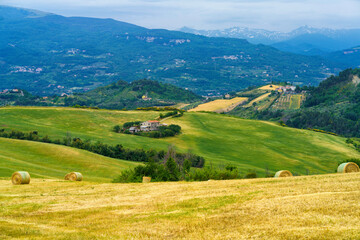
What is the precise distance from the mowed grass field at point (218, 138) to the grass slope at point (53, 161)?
1090 inches

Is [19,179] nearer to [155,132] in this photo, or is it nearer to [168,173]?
[168,173]

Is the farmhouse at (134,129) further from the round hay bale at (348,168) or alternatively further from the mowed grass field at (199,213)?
the mowed grass field at (199,213)

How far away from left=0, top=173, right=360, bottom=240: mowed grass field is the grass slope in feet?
114

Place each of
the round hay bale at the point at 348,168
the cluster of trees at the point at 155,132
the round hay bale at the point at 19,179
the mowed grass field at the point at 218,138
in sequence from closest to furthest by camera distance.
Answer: the round hay bale at the point at 348,168
the round hay bale at the point at 19,179
the mowed grass field at the point at 218,138
the cluster of trees at the point at 155,132

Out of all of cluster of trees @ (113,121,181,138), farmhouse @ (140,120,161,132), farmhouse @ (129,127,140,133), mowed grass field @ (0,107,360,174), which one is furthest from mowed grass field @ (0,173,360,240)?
farmhouse @ (140,120,161,132)

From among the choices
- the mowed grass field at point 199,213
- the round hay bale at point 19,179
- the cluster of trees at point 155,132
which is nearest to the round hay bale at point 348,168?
the mowed grass field at point 199,213

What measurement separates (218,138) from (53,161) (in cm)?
7443

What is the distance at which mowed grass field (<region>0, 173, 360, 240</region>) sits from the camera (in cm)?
1719

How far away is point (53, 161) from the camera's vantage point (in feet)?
251

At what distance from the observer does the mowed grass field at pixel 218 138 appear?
369 ft

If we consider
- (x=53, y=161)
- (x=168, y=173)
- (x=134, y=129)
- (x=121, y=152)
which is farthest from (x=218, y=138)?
(x=168, y=173)

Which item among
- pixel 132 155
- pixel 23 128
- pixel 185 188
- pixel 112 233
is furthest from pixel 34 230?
pixel 23 128

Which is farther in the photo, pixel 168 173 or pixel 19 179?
pixel 168 173

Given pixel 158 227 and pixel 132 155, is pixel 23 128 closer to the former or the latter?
pixel 132 155
